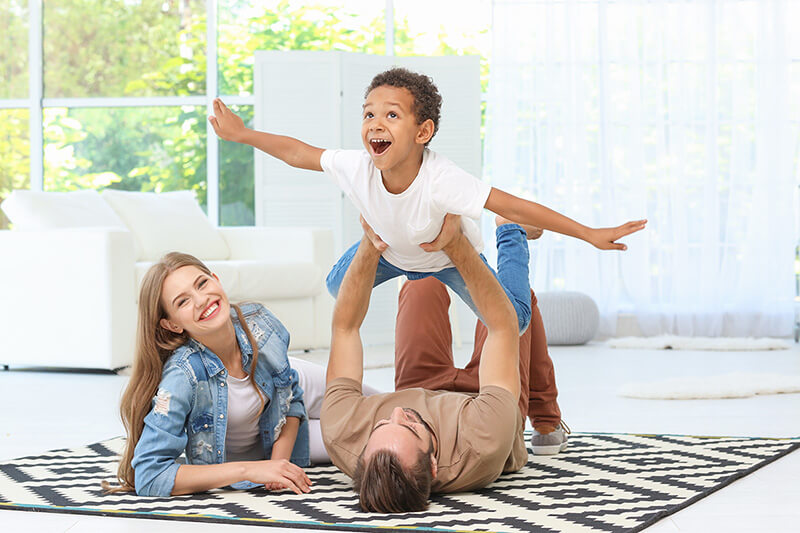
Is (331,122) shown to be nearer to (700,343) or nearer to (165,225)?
(165,225)

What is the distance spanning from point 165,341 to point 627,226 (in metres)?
0.97

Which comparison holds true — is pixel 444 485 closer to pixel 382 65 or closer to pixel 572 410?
pixel 572 410

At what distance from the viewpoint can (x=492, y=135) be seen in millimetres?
6180

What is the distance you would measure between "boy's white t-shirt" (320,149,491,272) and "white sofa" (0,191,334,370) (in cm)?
229

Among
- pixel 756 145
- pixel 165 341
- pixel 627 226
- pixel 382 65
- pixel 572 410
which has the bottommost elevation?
pixel 572 410

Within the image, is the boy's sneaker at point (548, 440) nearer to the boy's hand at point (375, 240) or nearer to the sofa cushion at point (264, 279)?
the boy's hand at point (375, 240)

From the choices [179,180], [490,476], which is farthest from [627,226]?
[179,180]

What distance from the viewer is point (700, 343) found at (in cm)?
549

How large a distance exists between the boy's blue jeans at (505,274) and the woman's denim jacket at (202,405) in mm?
302

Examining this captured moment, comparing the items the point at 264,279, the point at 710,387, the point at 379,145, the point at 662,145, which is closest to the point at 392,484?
the point at 379,145

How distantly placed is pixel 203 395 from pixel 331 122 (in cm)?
393

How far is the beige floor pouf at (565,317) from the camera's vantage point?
555cm

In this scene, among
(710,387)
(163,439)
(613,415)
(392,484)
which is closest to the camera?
(392,484)

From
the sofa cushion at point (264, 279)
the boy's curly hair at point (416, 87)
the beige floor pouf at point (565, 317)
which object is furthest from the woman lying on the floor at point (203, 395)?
the beige floor pouf at point (565, 317)
